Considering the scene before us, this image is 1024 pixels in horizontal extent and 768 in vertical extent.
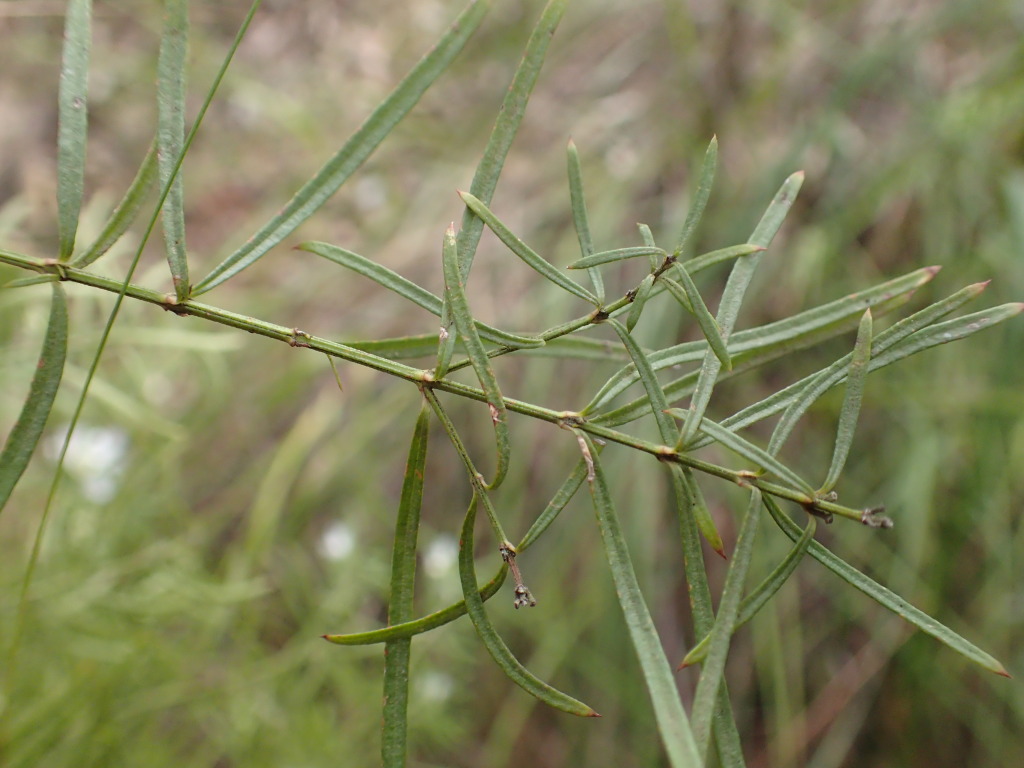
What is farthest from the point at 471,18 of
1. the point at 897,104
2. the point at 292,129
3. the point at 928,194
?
the point at 897,104

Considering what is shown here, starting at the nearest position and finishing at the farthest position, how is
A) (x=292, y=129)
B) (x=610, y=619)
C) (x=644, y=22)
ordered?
1. (x=610, y=619)
2. (x=292, y=129)
3. (x=644, y=22)

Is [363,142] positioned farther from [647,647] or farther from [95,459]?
[95,459]

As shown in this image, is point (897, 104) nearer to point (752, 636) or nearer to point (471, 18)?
point (752, 636)

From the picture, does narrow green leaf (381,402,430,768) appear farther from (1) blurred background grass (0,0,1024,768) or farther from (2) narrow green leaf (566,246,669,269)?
(1) blurred background grass (0,0,1024,768)

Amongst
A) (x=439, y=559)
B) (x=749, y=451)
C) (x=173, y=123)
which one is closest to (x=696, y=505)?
(x=749, y=451)

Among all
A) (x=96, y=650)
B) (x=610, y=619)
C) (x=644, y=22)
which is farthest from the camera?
(x=644, y=22)

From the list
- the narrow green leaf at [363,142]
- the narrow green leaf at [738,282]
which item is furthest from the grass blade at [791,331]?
the narrow green leaf at [363,142]

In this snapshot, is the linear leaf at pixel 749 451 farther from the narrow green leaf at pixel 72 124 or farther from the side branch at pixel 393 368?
the narrow green leaf at pixel 72 124
